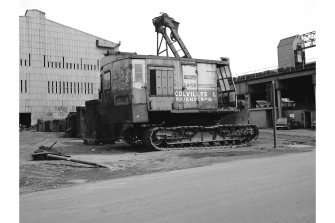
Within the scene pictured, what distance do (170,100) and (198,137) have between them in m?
1.99

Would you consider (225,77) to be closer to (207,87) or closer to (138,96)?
(207,87)

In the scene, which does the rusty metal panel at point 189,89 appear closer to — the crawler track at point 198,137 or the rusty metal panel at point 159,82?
the rusty metal panel at point 159,82

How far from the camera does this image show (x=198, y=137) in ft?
44.8

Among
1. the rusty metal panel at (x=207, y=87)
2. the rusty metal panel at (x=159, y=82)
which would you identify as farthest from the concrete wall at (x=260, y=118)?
the rusty metal panel at (x=159, y=82)

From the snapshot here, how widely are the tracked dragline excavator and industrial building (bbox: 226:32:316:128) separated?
1006mm

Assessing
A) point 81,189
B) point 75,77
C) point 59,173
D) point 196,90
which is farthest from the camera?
point 196,90

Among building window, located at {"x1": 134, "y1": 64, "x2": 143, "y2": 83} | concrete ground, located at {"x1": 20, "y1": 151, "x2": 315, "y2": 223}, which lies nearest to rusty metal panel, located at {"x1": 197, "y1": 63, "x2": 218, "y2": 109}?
building window, located at {"x1": 134, "y1": 64, "x2": 143, "y2": 83}

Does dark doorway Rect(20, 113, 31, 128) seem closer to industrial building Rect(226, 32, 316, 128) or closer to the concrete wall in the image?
industrial building Rect(226, 32, 316, 128)

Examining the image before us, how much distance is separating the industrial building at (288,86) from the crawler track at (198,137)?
68 centimetres

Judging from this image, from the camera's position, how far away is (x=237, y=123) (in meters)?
15.0

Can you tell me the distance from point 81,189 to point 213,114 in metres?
9.54

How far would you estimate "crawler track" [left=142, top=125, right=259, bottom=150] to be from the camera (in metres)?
12.8

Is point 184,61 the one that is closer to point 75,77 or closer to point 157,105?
point 157,105
